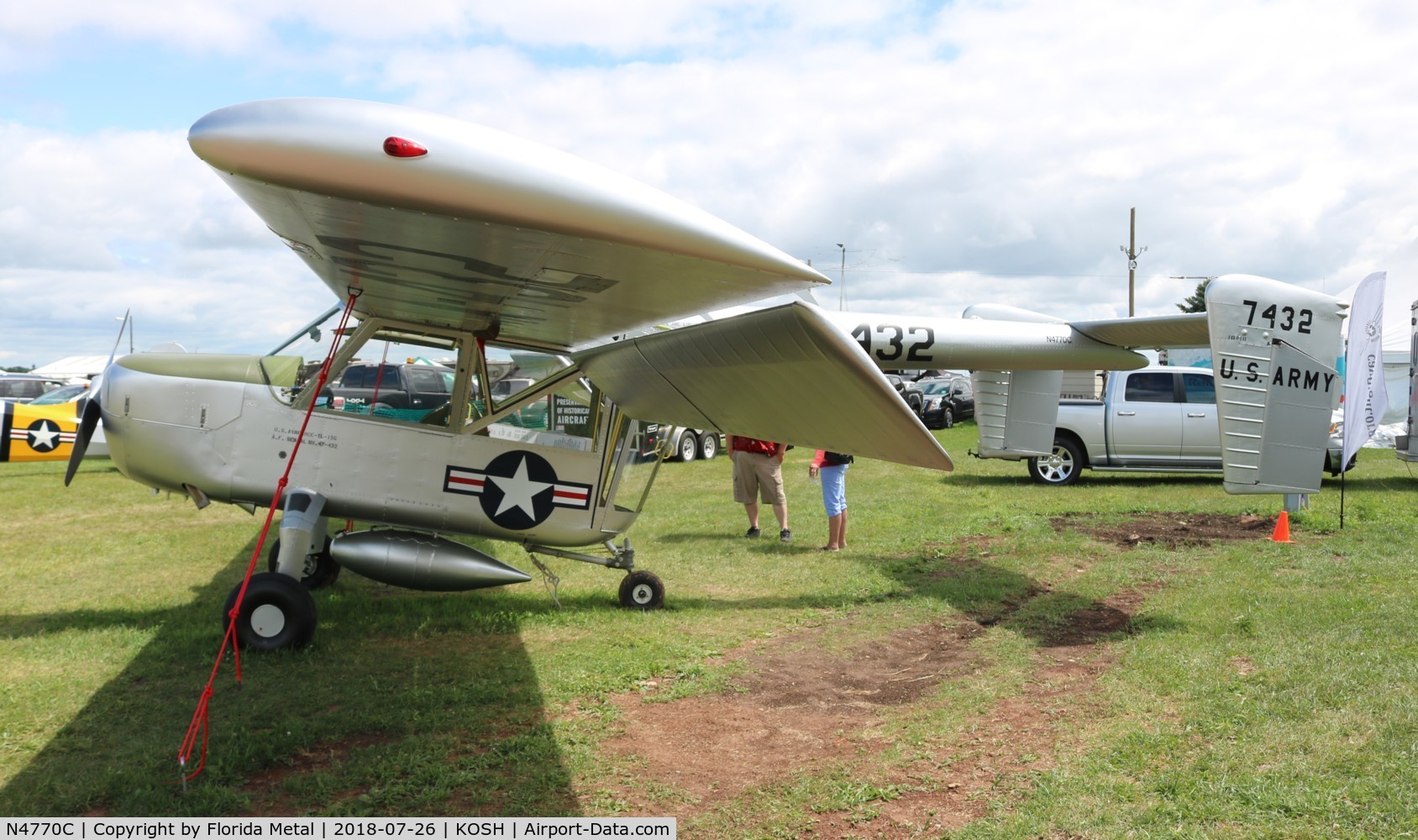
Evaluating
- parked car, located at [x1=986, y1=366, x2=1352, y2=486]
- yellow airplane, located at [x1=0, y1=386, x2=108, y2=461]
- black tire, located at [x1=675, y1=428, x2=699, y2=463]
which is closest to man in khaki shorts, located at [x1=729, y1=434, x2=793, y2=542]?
parked car, located at [x1=986, y1=366, x2=1352, y2=486]

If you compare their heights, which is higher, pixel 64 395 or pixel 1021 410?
pixel 1021 410

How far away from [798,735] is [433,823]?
71.3 inches

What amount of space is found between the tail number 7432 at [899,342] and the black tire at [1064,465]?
776 cm

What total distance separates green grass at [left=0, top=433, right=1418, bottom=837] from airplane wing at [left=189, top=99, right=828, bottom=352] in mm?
2153

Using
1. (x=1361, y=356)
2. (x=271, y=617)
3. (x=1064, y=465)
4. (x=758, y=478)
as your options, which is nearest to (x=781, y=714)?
(x=271, y=617)

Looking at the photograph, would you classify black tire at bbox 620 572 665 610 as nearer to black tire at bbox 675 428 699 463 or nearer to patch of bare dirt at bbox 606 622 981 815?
patch of bare dirt at bbox 606 622 981 815

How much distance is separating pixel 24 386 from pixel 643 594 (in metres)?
22.9

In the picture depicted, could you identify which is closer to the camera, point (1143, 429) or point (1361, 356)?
point (1361, 356)

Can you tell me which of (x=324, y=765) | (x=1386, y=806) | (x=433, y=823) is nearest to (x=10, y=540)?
(x=324, y=765)

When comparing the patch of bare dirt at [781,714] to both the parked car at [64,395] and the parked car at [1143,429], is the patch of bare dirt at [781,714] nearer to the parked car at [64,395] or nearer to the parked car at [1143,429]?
the parked car at [1143,429]

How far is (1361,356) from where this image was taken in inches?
337

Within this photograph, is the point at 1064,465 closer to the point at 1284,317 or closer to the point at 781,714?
the point at 1284,317

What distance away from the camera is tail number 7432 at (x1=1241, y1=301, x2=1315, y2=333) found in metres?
6.68

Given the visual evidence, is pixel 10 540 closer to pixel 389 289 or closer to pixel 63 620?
pixel 63 620
